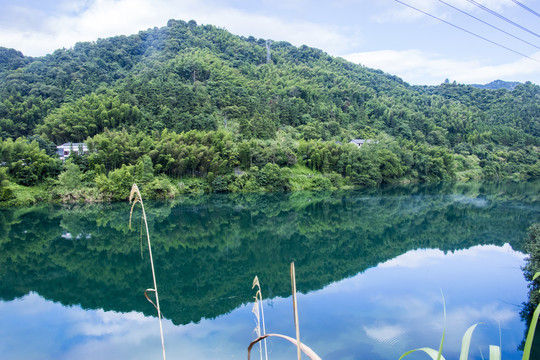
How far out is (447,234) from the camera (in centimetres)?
1683

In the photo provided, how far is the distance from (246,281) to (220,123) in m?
26.0

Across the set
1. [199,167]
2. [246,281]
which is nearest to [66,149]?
[199,167]

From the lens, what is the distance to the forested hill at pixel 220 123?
2583cm

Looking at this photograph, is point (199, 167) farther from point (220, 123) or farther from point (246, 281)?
point (246, 281)

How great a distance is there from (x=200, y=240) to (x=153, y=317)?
705cm

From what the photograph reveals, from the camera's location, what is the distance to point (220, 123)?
114ft

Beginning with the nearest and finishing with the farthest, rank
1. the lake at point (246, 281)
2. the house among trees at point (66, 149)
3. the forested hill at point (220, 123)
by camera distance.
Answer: the lake at point (246, 281) → the forested hill at point (220, 123) → the house among trees at point (66, 149)

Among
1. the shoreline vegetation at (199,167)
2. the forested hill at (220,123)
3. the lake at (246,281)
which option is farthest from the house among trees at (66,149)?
the lake at (246,281)

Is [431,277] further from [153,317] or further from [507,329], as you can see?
[153,317]

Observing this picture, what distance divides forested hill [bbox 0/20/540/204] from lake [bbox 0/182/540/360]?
5.42 meters

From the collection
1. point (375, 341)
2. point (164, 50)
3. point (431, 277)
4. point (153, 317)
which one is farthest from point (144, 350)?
point (164, 50)

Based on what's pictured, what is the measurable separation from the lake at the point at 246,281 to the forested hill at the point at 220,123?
5416mm

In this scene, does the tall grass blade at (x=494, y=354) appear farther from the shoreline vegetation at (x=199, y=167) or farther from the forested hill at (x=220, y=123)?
the forested hill at (x=220, y=123)

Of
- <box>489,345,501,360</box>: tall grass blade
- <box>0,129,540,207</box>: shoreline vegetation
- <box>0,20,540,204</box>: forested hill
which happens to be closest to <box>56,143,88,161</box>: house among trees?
<box>0,20,540,204</box>: forested hill
